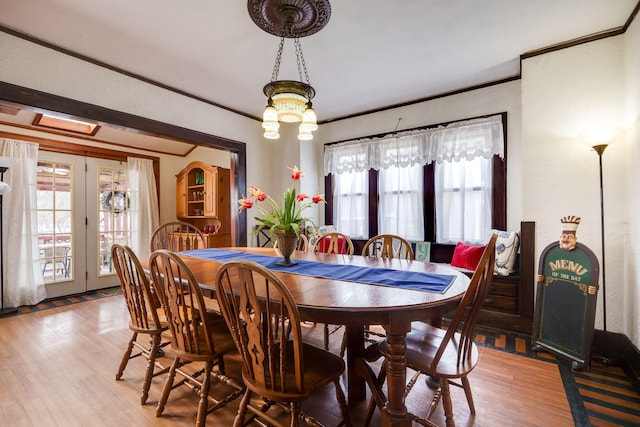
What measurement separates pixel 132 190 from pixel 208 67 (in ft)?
9.02

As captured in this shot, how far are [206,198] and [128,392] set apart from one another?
310 centimetres

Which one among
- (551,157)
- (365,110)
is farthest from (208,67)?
(551,157)

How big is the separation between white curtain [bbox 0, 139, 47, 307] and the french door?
168 mm

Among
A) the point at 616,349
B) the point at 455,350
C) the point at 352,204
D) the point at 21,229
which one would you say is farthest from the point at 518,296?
the point at 21,229

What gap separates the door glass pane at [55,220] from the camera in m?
3.83

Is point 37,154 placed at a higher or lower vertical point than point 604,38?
lower

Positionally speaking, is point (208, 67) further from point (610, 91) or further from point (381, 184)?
point (610, 91)

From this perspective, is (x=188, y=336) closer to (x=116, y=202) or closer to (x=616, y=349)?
(x=616, y=349)

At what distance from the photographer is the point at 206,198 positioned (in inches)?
181

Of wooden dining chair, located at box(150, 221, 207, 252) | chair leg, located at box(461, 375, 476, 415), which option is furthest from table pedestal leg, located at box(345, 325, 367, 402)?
wooden dining chair, located at box(150, 221, 207, 252)

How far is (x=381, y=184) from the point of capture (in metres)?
4.08

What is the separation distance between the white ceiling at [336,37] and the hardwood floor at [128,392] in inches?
99.1

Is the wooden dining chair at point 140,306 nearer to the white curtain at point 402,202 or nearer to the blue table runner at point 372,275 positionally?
the blue table runner at point 372,275

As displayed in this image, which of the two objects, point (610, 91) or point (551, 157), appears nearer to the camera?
point (610, 91)
